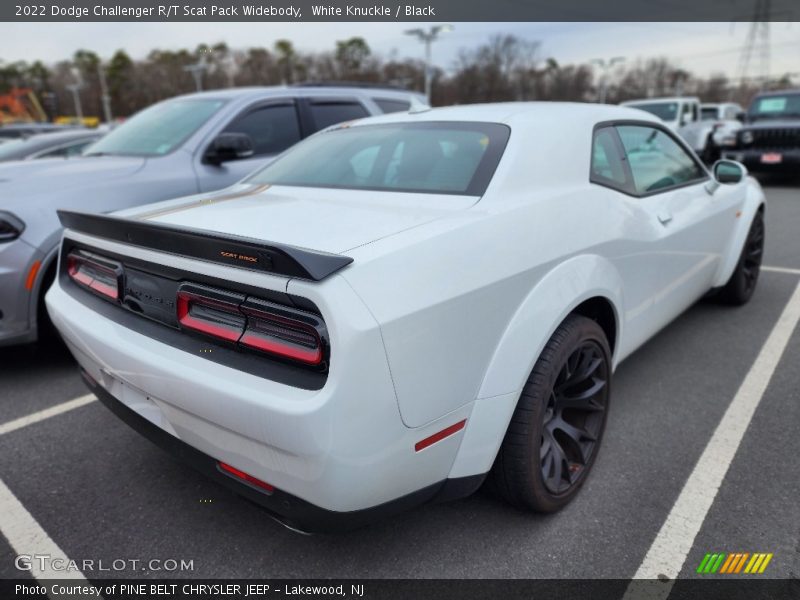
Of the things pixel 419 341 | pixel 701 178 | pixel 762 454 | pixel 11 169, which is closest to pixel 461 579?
pixel 419 341

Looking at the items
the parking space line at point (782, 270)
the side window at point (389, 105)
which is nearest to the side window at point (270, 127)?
the side window at point (389, 105)

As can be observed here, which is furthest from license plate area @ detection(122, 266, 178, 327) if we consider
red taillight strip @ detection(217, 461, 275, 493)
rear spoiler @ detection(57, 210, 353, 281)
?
red taillight strip @ detection(217, 461, 275, 493)

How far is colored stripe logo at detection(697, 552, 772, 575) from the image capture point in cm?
187

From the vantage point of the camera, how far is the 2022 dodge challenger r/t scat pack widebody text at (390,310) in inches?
57.9

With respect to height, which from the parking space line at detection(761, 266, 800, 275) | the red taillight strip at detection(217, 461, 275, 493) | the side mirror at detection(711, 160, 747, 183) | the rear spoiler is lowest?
the parking space line at detection(761, 266, 800, 275)

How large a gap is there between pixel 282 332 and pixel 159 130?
141 inches

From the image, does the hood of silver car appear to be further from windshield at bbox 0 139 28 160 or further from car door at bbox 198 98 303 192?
windshield at bbox 0 139 28 160

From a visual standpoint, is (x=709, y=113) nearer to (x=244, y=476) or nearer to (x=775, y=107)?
(x=775, y=107)

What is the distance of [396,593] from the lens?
5.95 feet

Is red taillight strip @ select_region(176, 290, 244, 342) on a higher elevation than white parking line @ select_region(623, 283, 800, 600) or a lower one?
higher

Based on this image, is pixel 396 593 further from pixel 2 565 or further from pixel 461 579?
pixel 2 565

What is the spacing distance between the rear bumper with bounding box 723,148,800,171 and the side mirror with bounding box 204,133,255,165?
11113mm

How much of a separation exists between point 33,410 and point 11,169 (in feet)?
5.49

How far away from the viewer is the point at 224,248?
1.59 m
